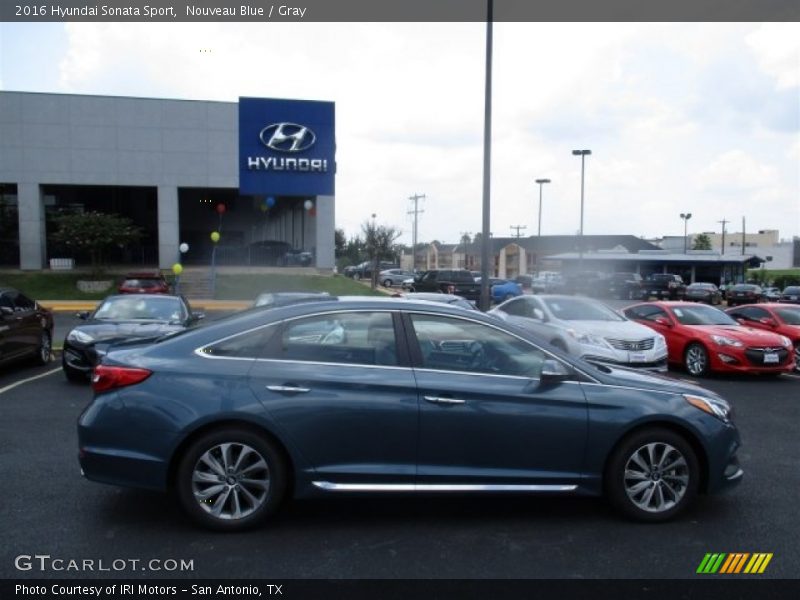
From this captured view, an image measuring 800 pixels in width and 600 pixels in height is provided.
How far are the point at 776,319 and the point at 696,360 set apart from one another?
2.92m

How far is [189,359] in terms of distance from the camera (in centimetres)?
448

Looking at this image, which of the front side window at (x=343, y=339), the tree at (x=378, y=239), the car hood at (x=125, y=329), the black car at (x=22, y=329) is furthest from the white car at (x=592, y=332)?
the tree at (x=378, y=239)

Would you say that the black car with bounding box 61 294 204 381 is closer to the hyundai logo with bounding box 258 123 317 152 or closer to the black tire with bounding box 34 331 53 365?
the black tire with bounding box 34 331 53 365

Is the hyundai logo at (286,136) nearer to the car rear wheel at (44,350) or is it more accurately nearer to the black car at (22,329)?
the black car at (22,329)

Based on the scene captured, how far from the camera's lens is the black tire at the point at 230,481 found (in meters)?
4.33

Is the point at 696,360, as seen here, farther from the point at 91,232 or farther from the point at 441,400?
the point at 91,232

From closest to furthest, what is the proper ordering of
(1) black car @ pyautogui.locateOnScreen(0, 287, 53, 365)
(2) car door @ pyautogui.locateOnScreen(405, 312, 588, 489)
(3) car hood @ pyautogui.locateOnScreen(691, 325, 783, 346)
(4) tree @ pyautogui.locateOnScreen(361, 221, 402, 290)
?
(2) car door @ pyautogui.locateOnScreen(405, 312, 588, 489), (1) black car @ pyautogui.locateOnScreen(0, 287, 53, 365), (3) car hood @ pyautogui.locateOnScreen(691, 325, 783, 346), (4) tree @ pyautogui.locateOnScreen(361, 221, 402, 290)

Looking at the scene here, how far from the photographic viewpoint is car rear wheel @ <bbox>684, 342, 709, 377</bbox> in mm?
11773

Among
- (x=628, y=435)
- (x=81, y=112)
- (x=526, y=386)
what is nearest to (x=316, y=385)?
(x=526, y=386)

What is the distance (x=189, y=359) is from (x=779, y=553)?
3.94 m

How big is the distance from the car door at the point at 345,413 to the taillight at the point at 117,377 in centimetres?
72

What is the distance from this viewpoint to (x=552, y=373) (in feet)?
14.9

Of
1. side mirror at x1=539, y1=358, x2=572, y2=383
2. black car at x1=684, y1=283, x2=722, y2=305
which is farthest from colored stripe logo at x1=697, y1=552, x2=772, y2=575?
black car at x1=684, y1=283, x2=722, y2=305

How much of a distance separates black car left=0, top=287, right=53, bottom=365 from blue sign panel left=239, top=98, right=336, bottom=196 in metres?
21.5
